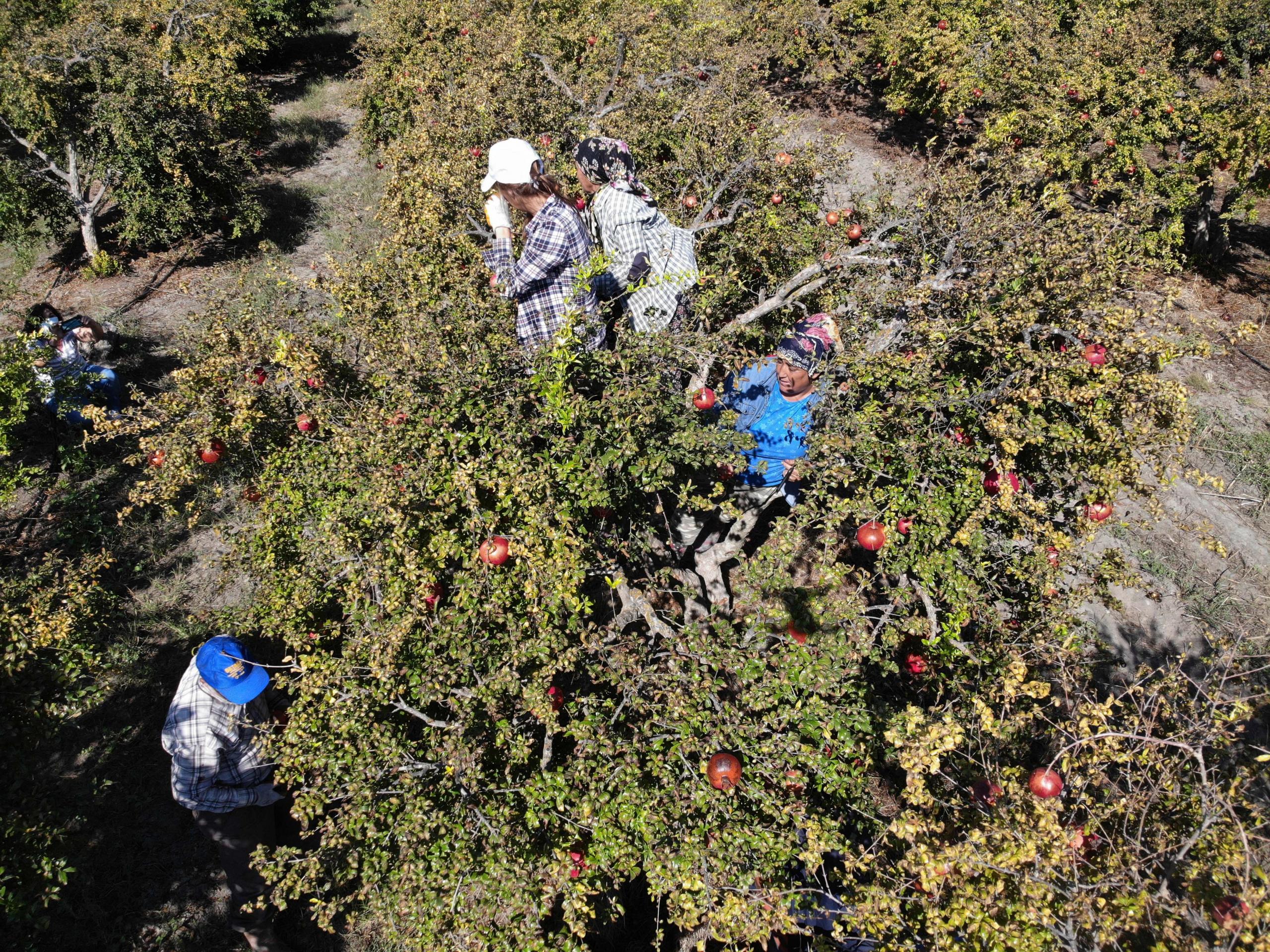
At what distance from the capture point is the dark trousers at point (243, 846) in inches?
144

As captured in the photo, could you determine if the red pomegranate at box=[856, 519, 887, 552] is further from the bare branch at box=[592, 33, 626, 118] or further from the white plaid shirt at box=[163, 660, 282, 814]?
the bare branch at box=[592, 33, 626, 118]

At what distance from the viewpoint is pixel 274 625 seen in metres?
3.34

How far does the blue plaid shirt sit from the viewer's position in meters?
3.66

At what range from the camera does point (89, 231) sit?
8945 millimetres

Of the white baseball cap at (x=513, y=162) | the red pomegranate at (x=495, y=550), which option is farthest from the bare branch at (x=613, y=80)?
the red pomegranate at (x=495, y=550)

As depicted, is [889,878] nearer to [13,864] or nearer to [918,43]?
[13,864]

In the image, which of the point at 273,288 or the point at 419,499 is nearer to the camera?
the point at 419,499

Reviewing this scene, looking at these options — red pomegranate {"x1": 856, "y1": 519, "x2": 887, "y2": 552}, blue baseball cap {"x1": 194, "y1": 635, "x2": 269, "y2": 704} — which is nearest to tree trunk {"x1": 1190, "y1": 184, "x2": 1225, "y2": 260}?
red pomegranate {"x1": 856, "y1": 519, "x2": 887, "y2": 552}

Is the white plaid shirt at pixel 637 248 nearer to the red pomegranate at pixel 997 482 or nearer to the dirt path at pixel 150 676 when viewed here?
the red pomegranate at pixel 997 482

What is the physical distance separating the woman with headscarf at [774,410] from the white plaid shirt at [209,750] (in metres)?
2.60

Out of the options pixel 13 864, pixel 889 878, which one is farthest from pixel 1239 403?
pixel 13 864

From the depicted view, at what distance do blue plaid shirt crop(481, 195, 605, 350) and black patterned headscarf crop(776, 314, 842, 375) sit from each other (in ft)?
3.60

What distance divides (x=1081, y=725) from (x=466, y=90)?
6909 mm

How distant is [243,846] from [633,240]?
13.5ft
